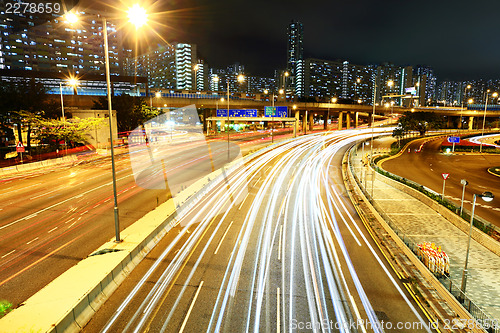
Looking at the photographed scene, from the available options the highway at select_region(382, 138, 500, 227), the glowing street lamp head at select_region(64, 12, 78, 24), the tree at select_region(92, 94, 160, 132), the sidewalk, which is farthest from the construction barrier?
the tree at select_region(92, 94, 160, 132)

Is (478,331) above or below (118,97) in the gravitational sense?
below

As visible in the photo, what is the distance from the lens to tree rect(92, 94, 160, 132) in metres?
64.9

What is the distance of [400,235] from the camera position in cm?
1767

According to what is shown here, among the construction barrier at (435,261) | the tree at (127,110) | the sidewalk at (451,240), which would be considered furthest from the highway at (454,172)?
the tree at (127,110)

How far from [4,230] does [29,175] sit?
20.7 m

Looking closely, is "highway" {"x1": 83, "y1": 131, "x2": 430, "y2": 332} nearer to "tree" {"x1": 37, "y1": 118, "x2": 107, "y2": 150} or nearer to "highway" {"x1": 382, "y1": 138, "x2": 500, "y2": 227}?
"highway" {"x1": 382, "y1": 138, "x2": 500, "y2": 227}

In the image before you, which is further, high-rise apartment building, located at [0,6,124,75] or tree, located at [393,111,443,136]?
high-rise apartment building, located at [0,6,124,75]

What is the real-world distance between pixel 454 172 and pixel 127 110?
6498 centimetres

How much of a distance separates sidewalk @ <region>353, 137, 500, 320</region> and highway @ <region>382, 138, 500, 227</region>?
163 inches

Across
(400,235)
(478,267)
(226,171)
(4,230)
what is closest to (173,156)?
(226,171)

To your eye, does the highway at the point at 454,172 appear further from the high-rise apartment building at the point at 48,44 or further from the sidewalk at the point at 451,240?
the high-rise apartment building at the point at 48,44

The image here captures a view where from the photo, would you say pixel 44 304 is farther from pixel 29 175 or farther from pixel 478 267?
pixel 29 175

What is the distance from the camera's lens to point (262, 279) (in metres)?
13.2

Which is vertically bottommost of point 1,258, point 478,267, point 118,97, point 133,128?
point 478,267
